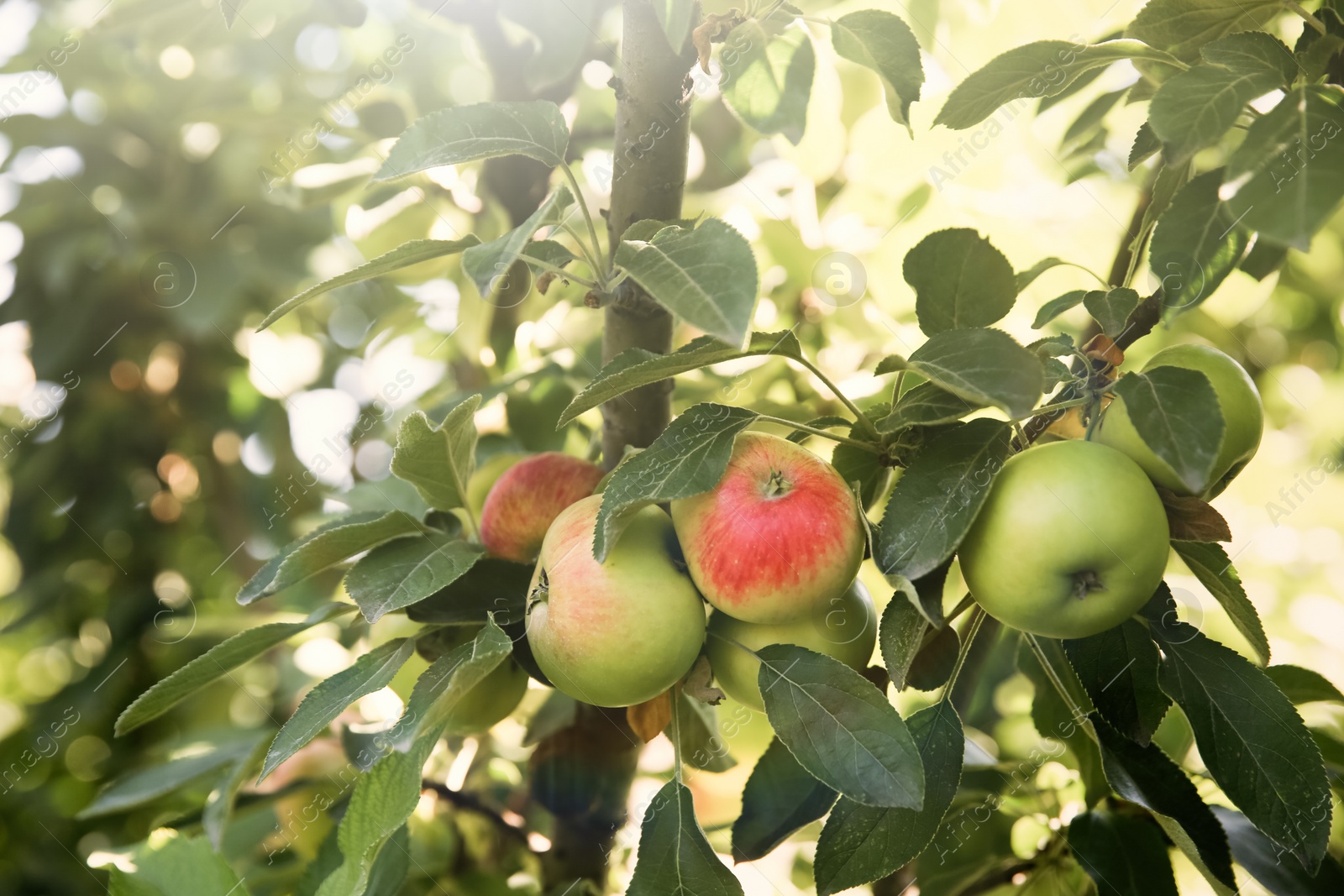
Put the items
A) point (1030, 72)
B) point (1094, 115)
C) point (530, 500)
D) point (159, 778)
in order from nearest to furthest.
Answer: point (1030, 72) < point (530, 500) < point (1094, 115) < point (159, 778)

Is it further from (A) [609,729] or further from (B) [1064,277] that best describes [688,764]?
(B) [1064,277]

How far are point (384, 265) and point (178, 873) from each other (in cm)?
40

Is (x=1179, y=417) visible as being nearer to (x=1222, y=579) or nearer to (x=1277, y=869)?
(x=1222, y=579)

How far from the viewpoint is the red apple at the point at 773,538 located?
46 cm

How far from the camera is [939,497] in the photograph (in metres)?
0.44

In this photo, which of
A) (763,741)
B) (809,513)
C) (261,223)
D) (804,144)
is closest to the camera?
(809,513)

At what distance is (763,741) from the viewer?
0.76 meters

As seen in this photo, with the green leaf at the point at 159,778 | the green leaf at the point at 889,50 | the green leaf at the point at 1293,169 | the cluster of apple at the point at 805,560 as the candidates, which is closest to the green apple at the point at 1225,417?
the cluster of apple at the point at 805,560

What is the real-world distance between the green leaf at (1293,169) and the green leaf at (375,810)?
1.51 feet

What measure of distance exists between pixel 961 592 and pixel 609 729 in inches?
12.9

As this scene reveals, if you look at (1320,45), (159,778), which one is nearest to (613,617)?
(1320,45)

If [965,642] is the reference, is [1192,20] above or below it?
above

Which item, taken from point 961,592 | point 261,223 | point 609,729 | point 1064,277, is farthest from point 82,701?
point 1064,277

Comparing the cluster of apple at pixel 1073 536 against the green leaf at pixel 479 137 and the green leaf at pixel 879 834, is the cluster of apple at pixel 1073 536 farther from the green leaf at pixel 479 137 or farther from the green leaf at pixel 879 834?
the green leaf at pixel 479 137
